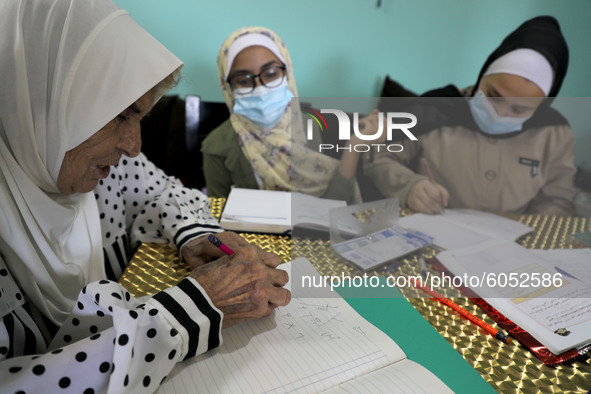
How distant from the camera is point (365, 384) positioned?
1.57ft

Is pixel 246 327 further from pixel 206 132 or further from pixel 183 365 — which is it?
pixel 206 132

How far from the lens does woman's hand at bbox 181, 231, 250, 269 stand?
2.49 feet

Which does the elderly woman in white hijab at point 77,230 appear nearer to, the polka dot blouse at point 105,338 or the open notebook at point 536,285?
the polka dot blouse at point 105,338

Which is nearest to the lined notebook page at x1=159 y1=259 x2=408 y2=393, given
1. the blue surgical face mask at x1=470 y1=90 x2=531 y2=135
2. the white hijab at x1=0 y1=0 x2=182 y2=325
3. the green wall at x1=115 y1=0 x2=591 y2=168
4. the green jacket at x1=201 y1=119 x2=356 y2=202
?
the white hijab at x1=0 y1=0 x2=182 y2=325

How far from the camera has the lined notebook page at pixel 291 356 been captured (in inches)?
19.0

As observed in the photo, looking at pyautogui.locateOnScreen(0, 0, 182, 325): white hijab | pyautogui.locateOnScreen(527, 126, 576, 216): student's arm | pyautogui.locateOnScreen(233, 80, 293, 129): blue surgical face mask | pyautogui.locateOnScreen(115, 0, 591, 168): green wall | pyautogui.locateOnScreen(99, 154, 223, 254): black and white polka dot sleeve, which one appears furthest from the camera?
pyautogui.locateOnScreen(115, 0, 591, 168): green wall

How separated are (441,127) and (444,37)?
2.00 meters

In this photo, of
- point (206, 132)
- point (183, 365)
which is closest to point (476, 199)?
point (183, 365)

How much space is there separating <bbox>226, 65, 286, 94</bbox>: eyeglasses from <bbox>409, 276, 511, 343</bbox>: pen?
1133mm

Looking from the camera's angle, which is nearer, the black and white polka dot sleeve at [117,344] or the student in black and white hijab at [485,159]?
the black and white polka dot sleeve at [117,344]

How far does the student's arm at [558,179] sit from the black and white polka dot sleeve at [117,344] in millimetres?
644

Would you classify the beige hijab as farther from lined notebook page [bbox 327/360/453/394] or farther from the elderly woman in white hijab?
lined notebook page [bbox 327/360/453/394]

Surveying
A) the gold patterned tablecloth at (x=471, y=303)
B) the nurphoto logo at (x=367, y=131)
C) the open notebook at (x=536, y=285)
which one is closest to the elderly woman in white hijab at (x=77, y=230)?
the gold patterned tablecloth at (x=471, y=303)

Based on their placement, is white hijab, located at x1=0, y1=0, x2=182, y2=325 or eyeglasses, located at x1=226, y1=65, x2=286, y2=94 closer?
white hijab, located at x1=0, y1=0, x2=182, y2=325
